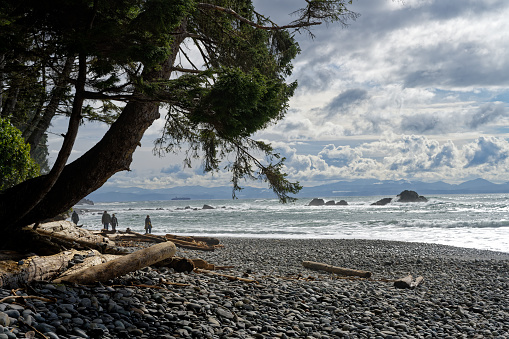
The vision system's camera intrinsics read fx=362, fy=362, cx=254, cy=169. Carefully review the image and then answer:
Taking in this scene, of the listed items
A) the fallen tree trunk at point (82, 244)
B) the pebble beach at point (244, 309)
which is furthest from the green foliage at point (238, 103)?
the fallen tree trunk at point (82, 244)

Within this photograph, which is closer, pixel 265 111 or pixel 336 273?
pixel 265 111

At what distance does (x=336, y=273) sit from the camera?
33.3 feet

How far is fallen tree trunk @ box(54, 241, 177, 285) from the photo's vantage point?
552cm

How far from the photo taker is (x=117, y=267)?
5.86 meters

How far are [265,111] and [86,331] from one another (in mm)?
3911

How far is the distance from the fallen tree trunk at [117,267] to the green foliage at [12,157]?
167 inches

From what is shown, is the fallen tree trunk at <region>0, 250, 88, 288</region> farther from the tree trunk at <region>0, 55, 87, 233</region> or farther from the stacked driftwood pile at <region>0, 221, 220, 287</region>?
the tree trunk at <region>0, 55, 87, 233</region>

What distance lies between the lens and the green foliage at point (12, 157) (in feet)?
26.5

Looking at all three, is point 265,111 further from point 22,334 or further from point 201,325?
point 22,334

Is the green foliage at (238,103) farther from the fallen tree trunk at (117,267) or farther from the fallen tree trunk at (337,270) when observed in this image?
the fallen tree trunk at (337,270)

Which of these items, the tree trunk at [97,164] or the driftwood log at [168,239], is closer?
the tree trunk at [97,164]

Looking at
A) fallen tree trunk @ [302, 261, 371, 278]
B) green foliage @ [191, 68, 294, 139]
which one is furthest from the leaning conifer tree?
fallen tree trunk @ [302, 261, 371, 278]

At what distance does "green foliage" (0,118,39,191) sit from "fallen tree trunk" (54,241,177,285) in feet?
13.9

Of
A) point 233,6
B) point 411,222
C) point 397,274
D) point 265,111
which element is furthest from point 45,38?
point 411,222
